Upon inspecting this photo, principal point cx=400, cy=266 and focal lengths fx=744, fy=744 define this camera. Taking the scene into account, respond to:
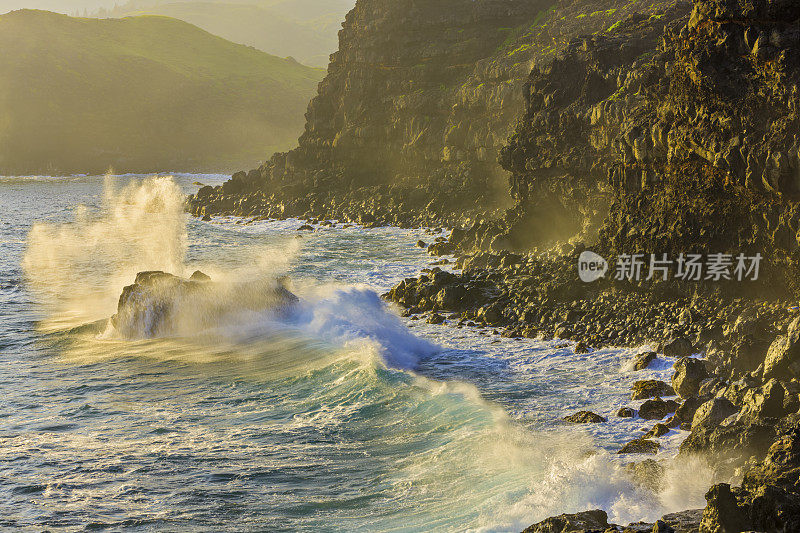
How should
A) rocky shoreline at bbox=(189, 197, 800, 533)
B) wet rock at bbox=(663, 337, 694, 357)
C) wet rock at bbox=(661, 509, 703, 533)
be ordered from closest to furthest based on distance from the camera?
1. wet rock at bbox=(661, 509, 703, 533)
2. rocky shoreline at bbox=(189, 197, 800, 533)
3. wet rock at bbox=(663, 337, 694, 357)

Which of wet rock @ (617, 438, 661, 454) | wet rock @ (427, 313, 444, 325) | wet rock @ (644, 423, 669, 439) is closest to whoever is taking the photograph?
wet rock @ (617, 438, 661, 454)

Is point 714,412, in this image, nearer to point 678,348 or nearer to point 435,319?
point 678,348

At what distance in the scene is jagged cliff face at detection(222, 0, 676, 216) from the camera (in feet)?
229

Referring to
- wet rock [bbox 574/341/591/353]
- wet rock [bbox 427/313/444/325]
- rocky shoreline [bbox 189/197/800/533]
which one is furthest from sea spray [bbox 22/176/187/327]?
wet rock [bbox 574/341/591/353]

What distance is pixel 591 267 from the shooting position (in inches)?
1394

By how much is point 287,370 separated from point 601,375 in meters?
12.0

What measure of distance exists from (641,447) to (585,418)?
102 inches

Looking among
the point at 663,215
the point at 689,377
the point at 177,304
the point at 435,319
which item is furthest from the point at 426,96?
the point at 689,377

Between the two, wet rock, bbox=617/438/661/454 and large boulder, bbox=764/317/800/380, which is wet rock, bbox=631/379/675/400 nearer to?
large boulder, bbox=764/317/800/380

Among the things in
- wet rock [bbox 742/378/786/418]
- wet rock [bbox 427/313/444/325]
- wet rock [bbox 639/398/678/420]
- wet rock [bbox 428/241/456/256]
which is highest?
wet rock [bbox 428/241/456/256]

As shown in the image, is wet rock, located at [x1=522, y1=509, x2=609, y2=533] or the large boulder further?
the large boulder

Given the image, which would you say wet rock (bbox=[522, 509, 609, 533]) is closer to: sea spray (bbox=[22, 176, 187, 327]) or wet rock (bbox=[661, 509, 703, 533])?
wet rock (bbox=[661, 509, 703, 533])

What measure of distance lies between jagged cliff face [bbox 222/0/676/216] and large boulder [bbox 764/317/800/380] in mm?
46137

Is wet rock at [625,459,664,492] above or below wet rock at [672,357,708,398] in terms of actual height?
below
